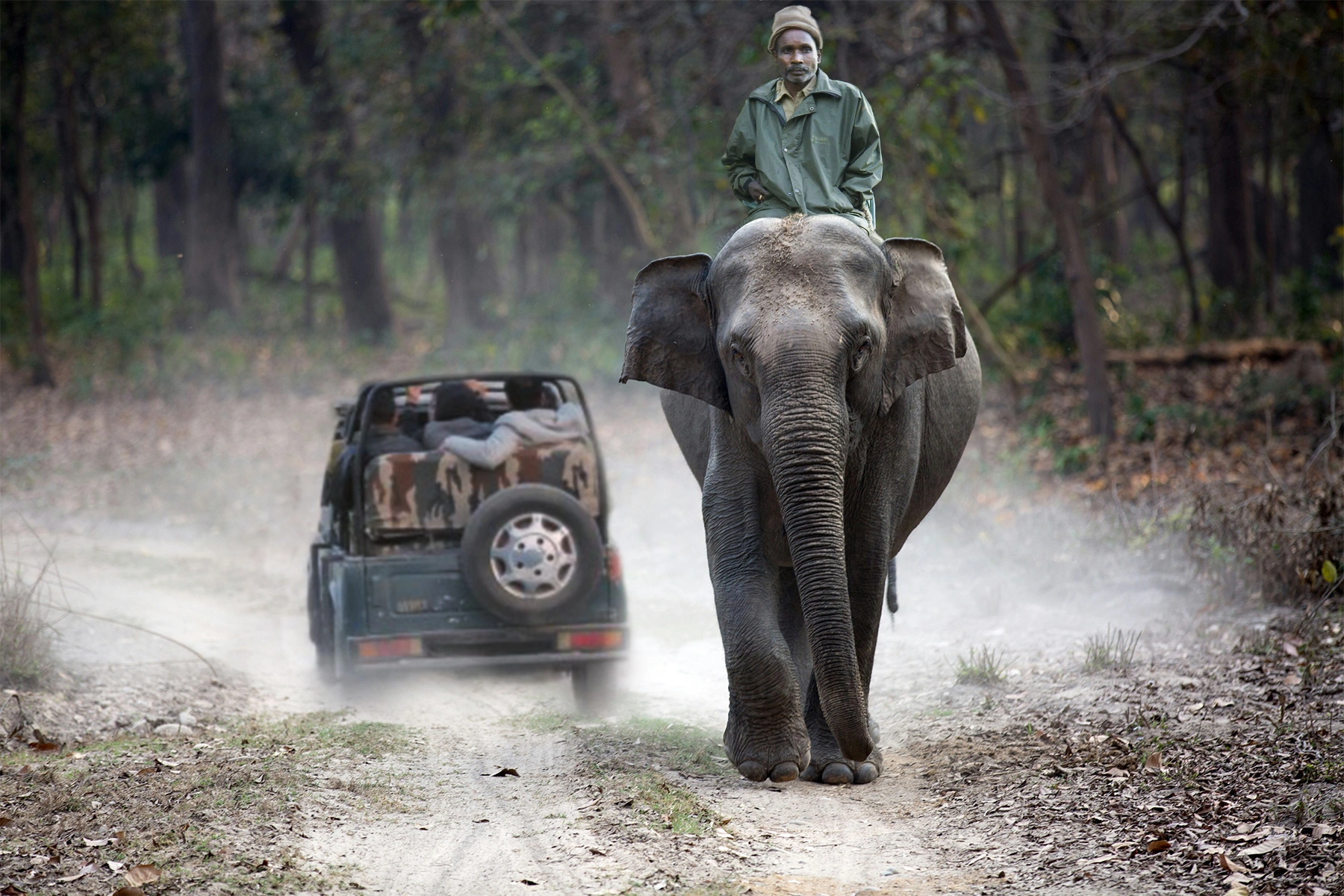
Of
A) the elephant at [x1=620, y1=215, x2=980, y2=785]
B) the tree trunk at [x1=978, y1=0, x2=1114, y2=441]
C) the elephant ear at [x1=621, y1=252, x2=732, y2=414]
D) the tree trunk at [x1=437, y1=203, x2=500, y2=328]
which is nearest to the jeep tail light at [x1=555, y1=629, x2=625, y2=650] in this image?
the elephant at [x1=620, y1=215, x2=980, y2=785]

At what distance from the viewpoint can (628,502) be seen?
15062mm

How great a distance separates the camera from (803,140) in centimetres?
673

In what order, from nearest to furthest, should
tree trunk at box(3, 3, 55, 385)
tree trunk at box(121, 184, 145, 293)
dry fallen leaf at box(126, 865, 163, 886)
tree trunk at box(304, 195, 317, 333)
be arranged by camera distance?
dry fallen leaf at box(126, 865, 163, 886), tree trunk at box(3, 3, 55, 385), tree trunk at box(304, 195, 317, 333), tree trunk at box(121, 184, 145, 293)

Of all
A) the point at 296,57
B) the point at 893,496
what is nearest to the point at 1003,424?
the point at 893,496

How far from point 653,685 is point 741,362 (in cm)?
354

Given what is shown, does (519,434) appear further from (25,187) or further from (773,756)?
(25,187)

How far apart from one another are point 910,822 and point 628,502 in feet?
31.0

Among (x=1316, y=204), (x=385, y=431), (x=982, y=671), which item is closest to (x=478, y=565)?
(x=385, y=431)

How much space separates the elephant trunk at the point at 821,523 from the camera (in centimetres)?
552

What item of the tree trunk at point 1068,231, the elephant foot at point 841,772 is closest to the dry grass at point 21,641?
the elephant foot at point 841,772

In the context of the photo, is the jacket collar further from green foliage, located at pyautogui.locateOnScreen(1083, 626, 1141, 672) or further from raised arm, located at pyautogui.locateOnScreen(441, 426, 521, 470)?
green foliage, located at pyautogui.locateOnScreen(1083, 626, 1141, 672)

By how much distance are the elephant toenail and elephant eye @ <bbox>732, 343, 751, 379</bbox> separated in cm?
180

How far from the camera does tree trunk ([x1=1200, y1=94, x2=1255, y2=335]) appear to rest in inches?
736

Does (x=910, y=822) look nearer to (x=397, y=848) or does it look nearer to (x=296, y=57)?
(x=397, y=848)
